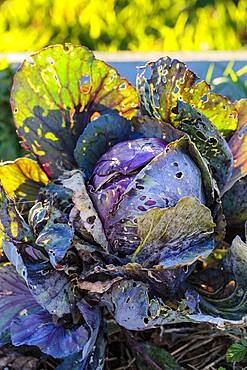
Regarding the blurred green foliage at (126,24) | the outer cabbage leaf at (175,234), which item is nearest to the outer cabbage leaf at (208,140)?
the outer cabbage leaf at (175,234)

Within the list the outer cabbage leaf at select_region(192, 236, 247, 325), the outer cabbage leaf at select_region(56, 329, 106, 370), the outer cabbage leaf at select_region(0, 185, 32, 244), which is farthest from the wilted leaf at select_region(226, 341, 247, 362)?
the outer cabbage leaf at select_region(0, 185, 32, 244)

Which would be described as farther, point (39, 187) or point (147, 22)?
point (147, 22)

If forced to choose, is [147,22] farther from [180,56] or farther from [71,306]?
[71,306]

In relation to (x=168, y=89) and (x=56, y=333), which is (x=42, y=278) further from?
(x=168, y=89)

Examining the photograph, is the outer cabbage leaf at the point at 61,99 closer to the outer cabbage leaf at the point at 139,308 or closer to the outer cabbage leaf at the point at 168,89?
the outer cabbage leaf at the point at 168,89

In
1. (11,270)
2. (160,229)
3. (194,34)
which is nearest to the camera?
(160,229)

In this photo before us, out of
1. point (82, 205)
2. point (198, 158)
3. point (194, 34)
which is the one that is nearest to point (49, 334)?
point (82, 205)

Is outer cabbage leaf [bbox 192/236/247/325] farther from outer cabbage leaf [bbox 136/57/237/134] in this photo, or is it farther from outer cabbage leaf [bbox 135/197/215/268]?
outer cabbage leaf [bbox 136/57/237/134]
